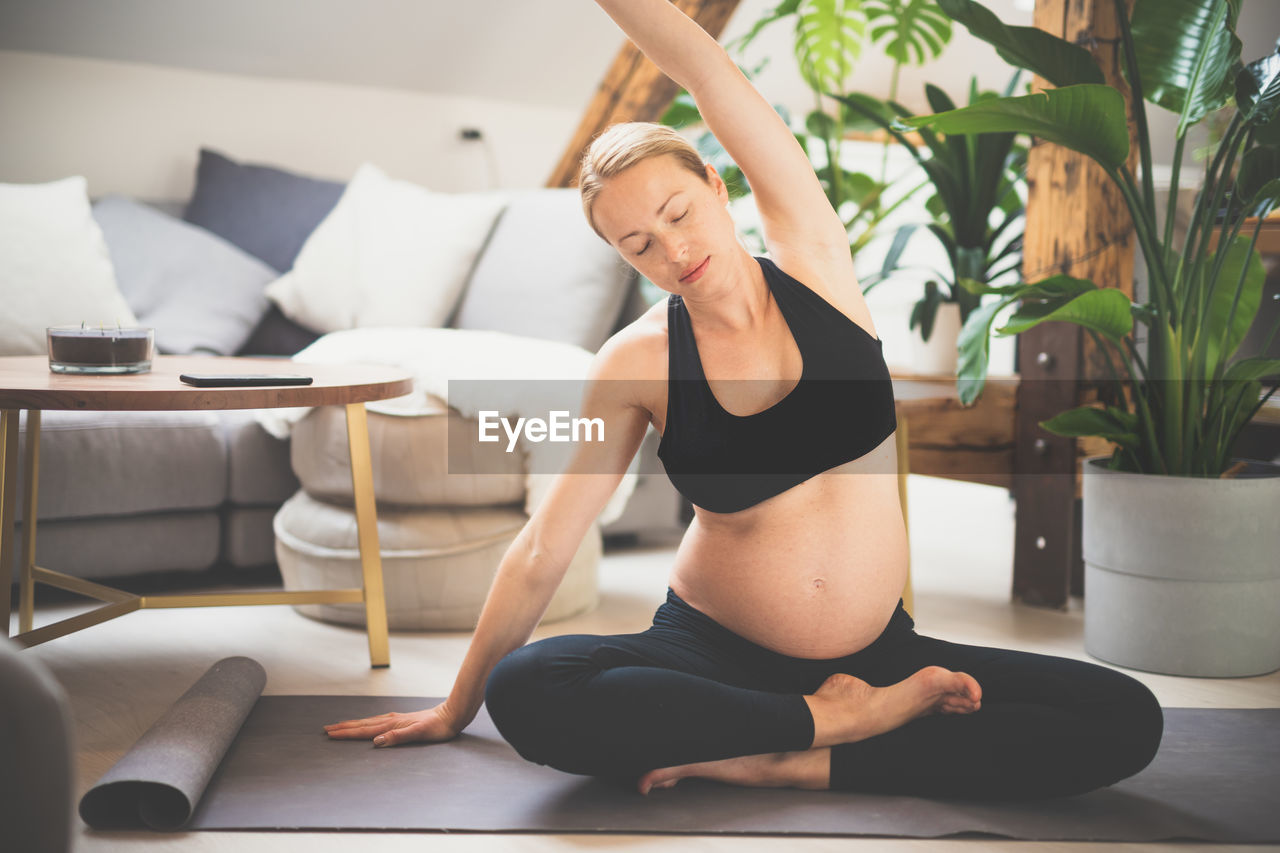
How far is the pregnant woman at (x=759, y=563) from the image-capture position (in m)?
1.29

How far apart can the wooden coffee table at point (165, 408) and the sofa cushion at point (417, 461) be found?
194 mm

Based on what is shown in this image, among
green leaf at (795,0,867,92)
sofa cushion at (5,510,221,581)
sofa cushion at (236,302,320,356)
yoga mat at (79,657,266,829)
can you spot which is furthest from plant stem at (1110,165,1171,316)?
sofa cushion at (236,302,320,356)

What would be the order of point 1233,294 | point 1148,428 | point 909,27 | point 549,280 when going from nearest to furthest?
point 1148,428, point 1233,294, point 549,280, point 909,27

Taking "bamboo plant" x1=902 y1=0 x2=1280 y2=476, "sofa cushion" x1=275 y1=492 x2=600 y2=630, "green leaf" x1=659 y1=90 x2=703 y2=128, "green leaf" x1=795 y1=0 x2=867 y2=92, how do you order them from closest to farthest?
"bamboo plant" x1=902 y1=0 x2=1280 y2=476, "sofa cushion" x1=275 y1=492 x2=600 y2=630, "green leaf" x1=795 y1=0 x2=867 y2=92, "green leaf" x1=659 y1=90 x2=703 y2=128

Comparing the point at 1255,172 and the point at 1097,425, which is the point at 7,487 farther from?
the point at 1255,172

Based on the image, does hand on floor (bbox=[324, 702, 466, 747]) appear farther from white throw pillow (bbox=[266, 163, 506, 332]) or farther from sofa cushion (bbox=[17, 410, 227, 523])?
white throw pillow (bbox=[266, 163, 506, 332])

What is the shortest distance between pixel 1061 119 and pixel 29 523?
1893 mm

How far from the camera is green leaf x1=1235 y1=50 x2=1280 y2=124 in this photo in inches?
67.3

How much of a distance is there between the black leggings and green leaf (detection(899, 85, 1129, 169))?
846 millimetres

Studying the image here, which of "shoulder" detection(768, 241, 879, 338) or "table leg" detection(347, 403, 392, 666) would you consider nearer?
"shoulder" detection(768, 241, 879, 338)

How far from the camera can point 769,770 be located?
1.37 metres

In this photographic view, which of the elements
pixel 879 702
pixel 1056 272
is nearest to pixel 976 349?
pixel 1056 272

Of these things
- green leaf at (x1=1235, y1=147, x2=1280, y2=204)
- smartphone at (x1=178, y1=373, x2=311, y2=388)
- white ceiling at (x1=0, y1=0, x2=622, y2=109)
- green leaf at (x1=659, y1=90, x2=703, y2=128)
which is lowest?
smartphone at (x1=178, y1=373, x2=311, y2=388)

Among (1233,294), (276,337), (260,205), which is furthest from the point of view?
(260,205)
